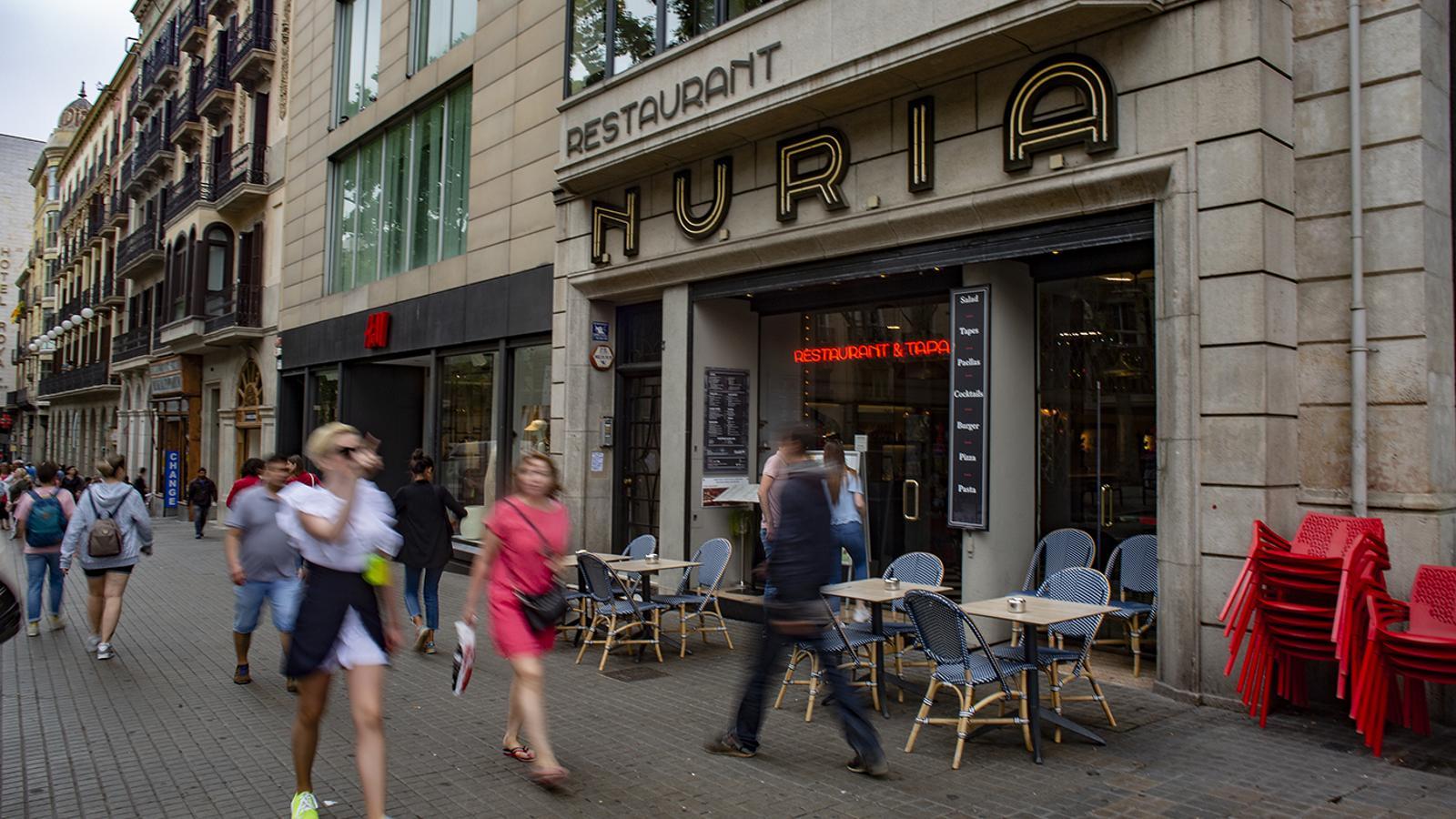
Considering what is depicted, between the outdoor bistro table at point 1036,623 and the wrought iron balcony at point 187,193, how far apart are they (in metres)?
25.7

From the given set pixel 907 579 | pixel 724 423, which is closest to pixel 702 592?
pixel 724 423

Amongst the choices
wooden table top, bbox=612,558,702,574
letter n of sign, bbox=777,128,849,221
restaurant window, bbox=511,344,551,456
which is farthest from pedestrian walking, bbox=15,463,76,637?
letter n of sign, bbox=777,128,849,221

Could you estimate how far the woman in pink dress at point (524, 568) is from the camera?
4.90 meters

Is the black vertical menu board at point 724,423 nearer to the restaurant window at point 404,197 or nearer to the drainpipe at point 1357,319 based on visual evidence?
the drainpipe at point 1357,319

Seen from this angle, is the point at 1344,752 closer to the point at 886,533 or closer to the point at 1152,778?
the point at 1152,778

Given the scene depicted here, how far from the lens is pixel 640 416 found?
12.3 m

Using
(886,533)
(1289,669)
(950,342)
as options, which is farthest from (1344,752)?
(886,533)

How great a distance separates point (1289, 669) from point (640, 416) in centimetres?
793

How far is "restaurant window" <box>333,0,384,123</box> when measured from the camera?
730 inches

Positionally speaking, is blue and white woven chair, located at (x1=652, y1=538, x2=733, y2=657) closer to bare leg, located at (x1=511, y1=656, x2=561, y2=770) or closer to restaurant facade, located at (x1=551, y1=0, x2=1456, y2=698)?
restaurant facade, located at (x1=551, y1=0, x2=1456, y2=698)

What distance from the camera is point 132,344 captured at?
1289 inches

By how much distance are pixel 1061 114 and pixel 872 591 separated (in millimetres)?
3857

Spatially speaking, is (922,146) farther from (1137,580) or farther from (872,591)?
(1137,580)

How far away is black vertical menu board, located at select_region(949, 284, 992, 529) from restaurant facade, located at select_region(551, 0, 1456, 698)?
3 cm
